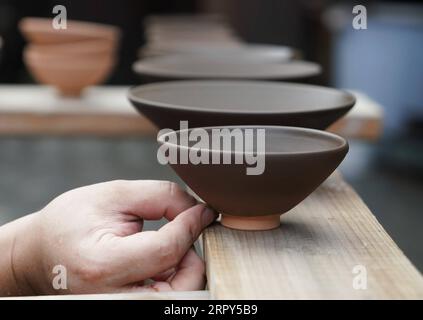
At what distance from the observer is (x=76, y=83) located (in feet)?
8.15

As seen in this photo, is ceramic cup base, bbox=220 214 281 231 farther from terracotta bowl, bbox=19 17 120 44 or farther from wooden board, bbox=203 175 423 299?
terracotta bowl, bbox=19 17 120 44

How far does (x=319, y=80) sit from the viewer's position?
3270 mm

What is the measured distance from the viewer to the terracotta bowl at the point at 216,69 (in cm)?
167

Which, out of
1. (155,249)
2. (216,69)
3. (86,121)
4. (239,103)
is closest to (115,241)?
(155,249)

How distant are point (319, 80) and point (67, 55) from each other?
1202mm

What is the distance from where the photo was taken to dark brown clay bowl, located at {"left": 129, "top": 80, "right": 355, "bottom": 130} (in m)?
1.16

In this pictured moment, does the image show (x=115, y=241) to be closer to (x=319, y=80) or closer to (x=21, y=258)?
(x=21, y=258)

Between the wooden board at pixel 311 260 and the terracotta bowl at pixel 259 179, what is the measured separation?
0.10 ft

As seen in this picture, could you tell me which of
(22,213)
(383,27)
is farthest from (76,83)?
(383,27)

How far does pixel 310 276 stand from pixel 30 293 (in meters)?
0.46

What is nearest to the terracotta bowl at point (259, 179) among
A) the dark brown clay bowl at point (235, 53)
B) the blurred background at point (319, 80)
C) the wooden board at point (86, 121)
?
the dark brown clay bowl at point (235, 53)

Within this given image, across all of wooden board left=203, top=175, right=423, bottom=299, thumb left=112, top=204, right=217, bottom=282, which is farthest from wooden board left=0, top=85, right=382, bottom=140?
thumb left=112, top=204, right=217, bottom=282

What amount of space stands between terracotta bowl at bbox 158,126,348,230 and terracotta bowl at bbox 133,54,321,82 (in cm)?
66
